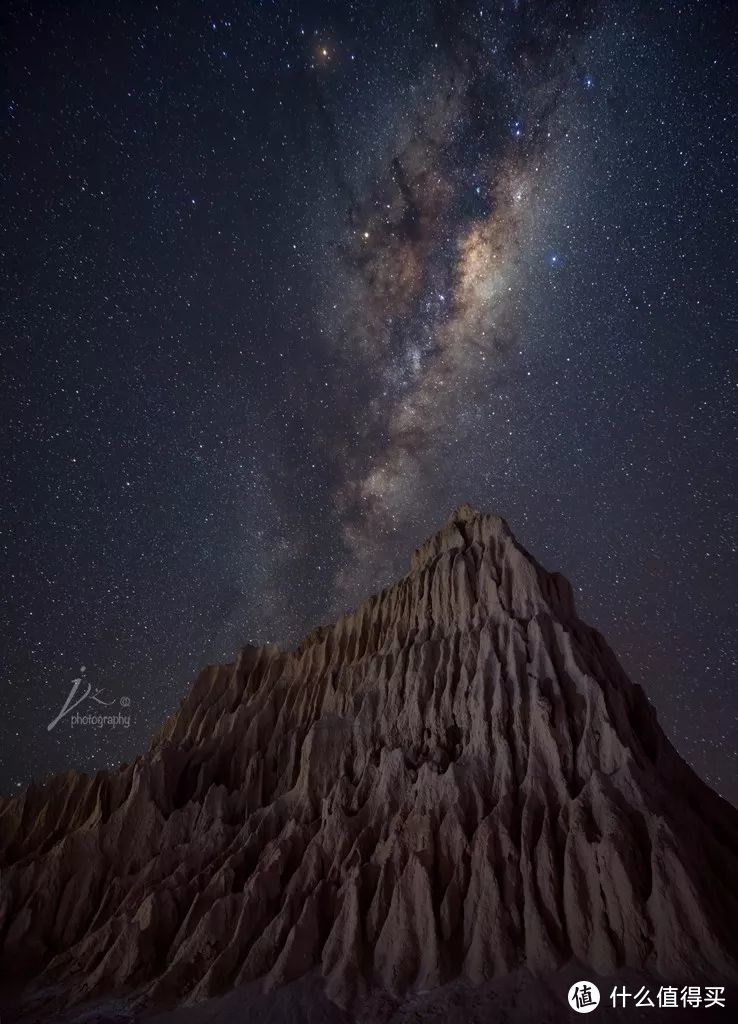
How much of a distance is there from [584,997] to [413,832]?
867 cm

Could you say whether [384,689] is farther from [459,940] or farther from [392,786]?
[459,940]

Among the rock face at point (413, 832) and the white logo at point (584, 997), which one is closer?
the white logo at point (584, 997)

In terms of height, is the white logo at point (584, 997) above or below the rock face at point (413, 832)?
below

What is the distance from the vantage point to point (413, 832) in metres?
23.3

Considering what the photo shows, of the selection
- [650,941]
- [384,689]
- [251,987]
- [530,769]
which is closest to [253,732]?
[384,689]

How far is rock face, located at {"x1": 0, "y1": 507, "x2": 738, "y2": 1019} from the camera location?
61.6 feet

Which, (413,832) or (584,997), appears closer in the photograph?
(584,997)

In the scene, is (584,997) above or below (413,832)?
below

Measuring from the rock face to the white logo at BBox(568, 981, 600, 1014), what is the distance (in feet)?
2.83

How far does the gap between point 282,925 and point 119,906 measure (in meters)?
10.6

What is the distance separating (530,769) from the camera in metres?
24.0

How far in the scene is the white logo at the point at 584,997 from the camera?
15.7 m

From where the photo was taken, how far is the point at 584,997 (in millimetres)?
16016

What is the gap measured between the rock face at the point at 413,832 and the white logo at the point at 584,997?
2.83ft
